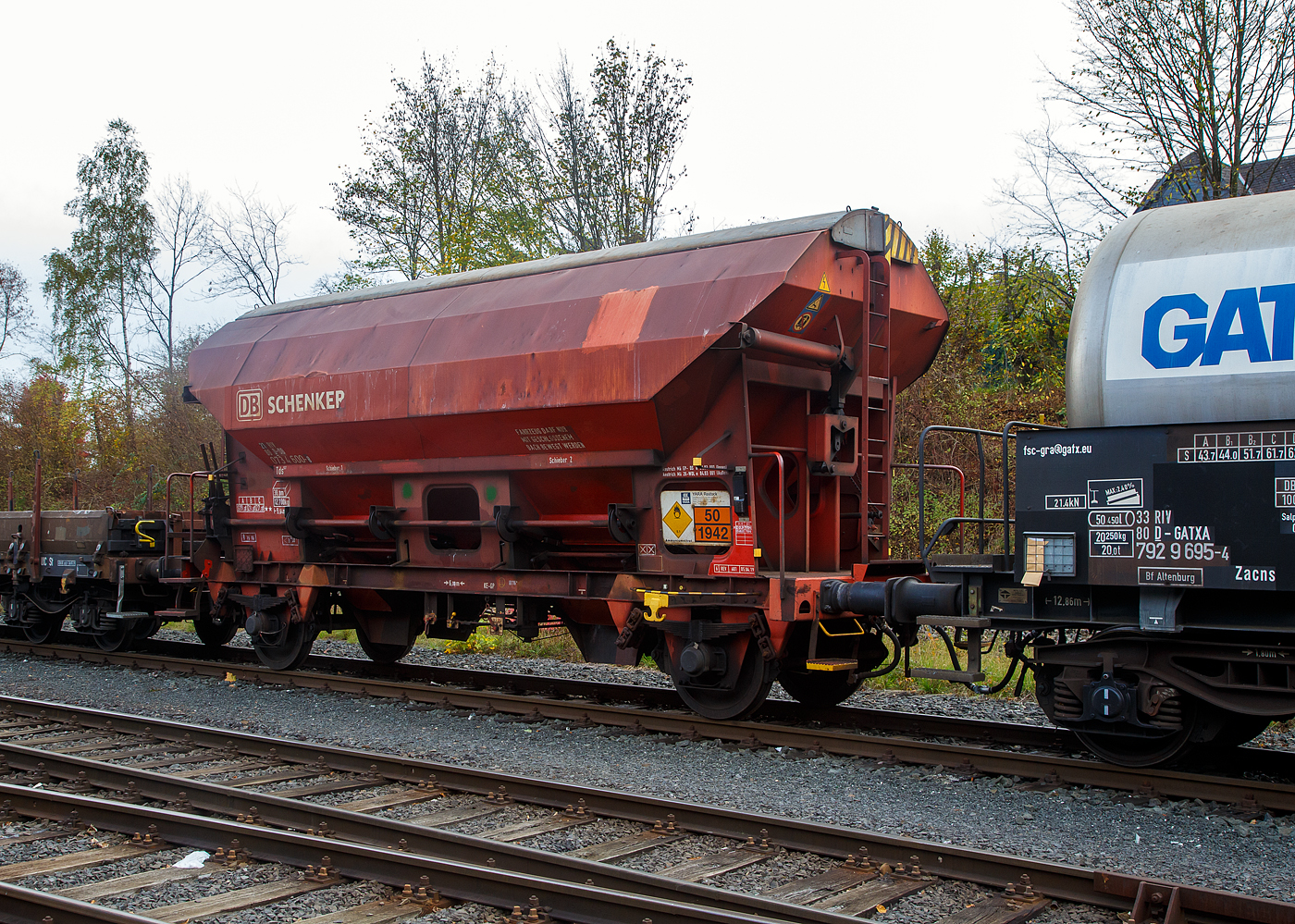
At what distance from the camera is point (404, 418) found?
9898 mm

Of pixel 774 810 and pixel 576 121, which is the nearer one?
pixel 774 810

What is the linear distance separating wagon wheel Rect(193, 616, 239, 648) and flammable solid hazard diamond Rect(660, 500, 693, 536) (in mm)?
7604

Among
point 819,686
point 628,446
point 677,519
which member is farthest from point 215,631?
point 819,686

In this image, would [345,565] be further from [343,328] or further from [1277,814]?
[1277,814]

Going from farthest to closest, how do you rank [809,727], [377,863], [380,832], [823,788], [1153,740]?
[809,727]
[823,788]
[1153,740]
[380,832]
[377,863]

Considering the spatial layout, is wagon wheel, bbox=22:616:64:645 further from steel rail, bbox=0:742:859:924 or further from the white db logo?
steel rail, bbox=0:742:859:924

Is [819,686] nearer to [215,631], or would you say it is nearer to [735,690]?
[735,690]

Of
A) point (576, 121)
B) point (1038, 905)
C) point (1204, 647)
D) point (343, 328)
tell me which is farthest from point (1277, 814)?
point (576, 121)

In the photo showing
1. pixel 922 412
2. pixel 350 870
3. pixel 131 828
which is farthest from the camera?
pixel 922 412

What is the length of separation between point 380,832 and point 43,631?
37.3 feet

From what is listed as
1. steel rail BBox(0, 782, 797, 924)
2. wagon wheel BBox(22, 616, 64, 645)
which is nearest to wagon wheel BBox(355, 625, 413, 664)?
wagon wheel BBox(22, 616, 64, 645)

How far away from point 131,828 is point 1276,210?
24.5ft

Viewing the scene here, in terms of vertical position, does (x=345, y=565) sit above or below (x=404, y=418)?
below

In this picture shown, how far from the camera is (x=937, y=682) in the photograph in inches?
432
